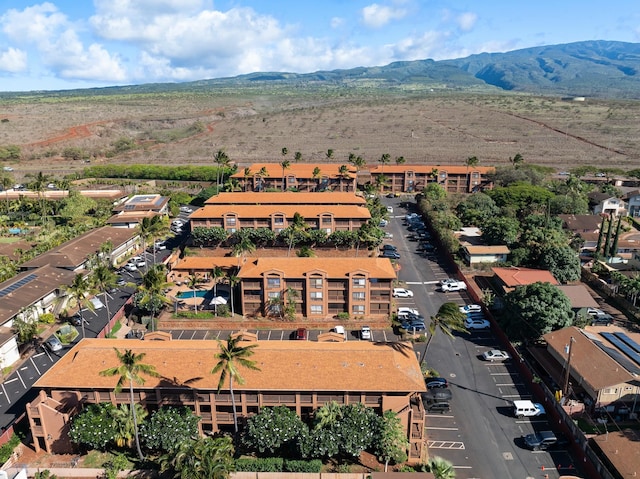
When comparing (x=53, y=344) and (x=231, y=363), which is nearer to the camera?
(x=231, y=363)

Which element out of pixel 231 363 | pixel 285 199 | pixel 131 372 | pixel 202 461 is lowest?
pixel 202 461

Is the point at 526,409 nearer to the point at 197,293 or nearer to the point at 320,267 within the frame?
the point at 320,267

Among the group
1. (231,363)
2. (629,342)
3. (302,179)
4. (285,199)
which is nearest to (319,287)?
(231,363)

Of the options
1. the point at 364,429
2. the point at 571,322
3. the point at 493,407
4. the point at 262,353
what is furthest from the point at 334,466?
the point at 571,322

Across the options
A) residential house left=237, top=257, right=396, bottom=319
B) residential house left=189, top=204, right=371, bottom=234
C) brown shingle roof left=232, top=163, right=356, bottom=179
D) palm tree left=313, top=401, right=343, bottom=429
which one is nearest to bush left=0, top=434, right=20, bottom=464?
palm tree left=313, top=401, right=343, bottom=429

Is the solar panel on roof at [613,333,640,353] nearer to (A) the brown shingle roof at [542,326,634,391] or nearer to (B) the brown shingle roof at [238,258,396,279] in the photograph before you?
(A) the brown shingle roof at [542,326,634,391]

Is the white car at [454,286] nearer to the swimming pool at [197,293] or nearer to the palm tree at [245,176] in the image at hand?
the swimming pool at [197,293]
